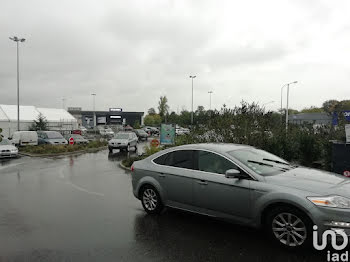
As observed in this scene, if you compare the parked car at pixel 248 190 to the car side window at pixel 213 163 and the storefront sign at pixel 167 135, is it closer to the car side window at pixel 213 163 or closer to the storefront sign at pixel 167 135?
the car side window at pixel 213 163

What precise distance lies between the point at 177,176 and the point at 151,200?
0.92m

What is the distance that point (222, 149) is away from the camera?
5.10m

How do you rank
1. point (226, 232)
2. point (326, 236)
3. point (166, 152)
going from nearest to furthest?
point (326, 236), point (226, 232), point (166, 152)

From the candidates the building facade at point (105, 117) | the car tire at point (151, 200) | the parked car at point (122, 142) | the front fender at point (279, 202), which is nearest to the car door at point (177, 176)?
the car tire at point (151, 200)

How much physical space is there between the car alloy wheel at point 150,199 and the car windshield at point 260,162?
188cm

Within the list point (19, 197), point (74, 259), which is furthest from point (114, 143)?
point (74, 259)

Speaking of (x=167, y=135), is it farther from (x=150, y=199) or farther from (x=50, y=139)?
(x=50, y=139)

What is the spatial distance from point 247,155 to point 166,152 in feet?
5.49

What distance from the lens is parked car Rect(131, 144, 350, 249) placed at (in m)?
3.79

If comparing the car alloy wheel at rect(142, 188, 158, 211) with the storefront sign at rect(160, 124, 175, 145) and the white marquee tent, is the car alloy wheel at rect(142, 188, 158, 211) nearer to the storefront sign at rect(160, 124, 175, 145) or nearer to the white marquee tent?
the storefront sign at rect(160, 124, 175, 145)

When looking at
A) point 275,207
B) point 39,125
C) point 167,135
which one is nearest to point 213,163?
point 275,207

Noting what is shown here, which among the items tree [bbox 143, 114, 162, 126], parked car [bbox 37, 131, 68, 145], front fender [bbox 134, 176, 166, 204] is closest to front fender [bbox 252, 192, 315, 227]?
front fender [bbox 134, 176, 166, 204]

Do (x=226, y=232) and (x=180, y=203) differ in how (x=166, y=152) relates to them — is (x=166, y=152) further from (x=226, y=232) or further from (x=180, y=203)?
(x=226, y=232)

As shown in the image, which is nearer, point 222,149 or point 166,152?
point 222,149
